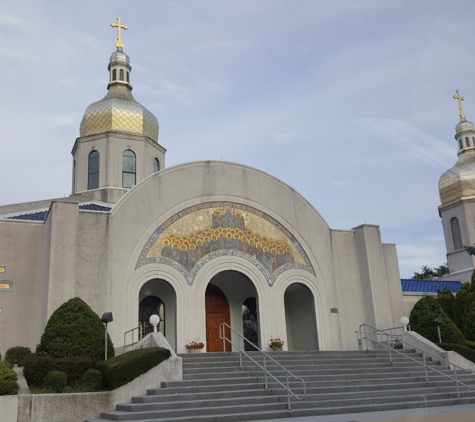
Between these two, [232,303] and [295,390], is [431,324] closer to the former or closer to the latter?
[232,303]

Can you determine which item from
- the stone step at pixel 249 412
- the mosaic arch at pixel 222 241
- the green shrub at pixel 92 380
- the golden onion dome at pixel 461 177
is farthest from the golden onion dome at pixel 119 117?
the golden onion dome at pixel 461 177

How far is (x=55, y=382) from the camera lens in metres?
13.4

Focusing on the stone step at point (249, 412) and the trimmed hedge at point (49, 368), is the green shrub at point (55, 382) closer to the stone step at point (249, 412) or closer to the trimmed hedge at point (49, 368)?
the trimmed hedge at point (49, 368)

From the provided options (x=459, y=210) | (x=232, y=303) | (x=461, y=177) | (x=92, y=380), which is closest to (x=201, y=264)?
(x=232, y=303)

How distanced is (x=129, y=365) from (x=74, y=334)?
2334 millimetres

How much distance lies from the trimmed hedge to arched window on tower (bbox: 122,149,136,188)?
1397cm

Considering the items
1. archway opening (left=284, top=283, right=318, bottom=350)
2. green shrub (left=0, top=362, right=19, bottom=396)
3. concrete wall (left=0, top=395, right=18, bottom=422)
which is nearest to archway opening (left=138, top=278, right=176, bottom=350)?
archway opening (left=284, top=283, right=318, bottom=350)

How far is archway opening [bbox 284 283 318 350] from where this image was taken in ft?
73.9

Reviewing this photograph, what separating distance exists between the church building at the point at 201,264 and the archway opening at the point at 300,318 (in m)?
0.06

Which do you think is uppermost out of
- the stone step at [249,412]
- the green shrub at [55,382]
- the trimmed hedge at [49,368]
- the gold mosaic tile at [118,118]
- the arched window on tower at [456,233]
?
the gold mosaic tile at [118,118]

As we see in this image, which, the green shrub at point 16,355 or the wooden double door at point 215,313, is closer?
the green shrub at point 16,355

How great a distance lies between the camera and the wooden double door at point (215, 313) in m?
22.6

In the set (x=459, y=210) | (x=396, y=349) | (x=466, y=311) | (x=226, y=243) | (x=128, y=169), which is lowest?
(x=396, y=349)

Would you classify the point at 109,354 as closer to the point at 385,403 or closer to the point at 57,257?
the point at 57,257
